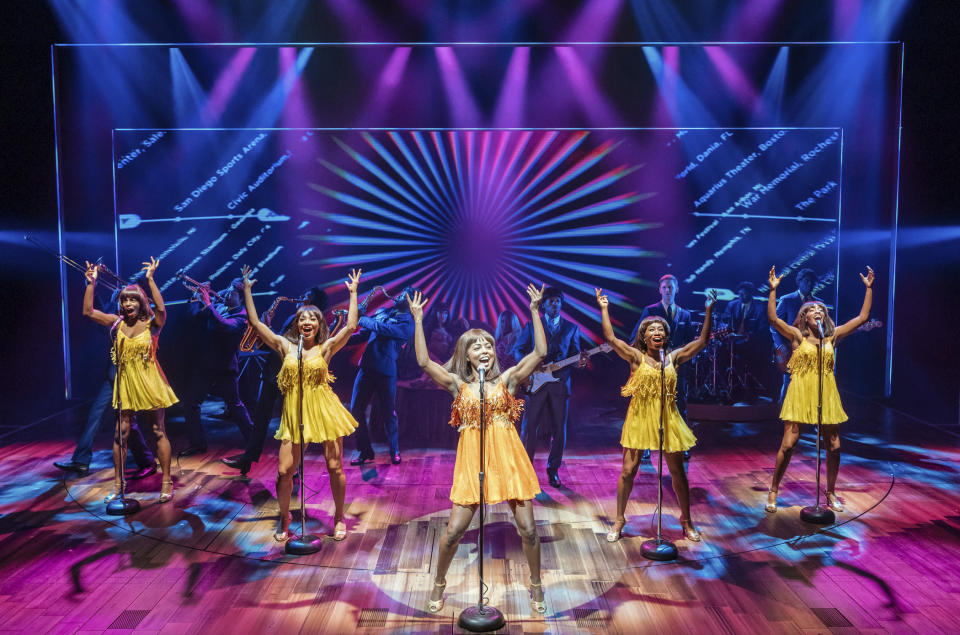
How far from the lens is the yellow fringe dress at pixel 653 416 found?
4906 millimetres

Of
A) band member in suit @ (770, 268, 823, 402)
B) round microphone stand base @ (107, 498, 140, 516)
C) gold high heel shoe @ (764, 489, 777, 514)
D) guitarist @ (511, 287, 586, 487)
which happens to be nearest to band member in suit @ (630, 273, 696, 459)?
guitarist @ (511, 287, 586, 487)

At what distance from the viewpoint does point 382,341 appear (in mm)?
7121

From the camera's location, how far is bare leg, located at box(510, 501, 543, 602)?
404 cm

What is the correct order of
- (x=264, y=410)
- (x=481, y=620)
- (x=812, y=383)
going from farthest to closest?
(x=264, y=410), (x=812, y=383), (x=481, y=620)

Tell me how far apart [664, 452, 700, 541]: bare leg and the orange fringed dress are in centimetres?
130

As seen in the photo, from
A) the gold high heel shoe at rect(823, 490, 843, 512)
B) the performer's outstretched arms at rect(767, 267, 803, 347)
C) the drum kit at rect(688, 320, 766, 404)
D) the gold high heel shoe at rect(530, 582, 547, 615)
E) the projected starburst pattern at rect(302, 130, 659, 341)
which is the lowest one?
the gold high heel shoe at rect(530, 582, 547, 615)

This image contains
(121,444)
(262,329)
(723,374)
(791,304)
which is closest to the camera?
(262,329)

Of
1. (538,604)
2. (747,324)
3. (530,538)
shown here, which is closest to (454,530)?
(530,538)

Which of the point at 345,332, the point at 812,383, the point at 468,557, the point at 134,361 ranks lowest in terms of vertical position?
the point at 468,557

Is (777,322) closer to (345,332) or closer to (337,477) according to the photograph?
(345,332)

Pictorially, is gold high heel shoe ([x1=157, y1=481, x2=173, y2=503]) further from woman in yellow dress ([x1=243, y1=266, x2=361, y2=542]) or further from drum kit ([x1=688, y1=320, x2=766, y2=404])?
drum kit ([x1=688, y1=320, x2=766, y2=404])

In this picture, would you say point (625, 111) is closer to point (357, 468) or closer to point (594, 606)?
point (357, 468)

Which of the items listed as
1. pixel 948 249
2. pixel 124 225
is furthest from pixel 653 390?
pixel 124 225

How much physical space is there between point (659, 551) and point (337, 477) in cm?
224
